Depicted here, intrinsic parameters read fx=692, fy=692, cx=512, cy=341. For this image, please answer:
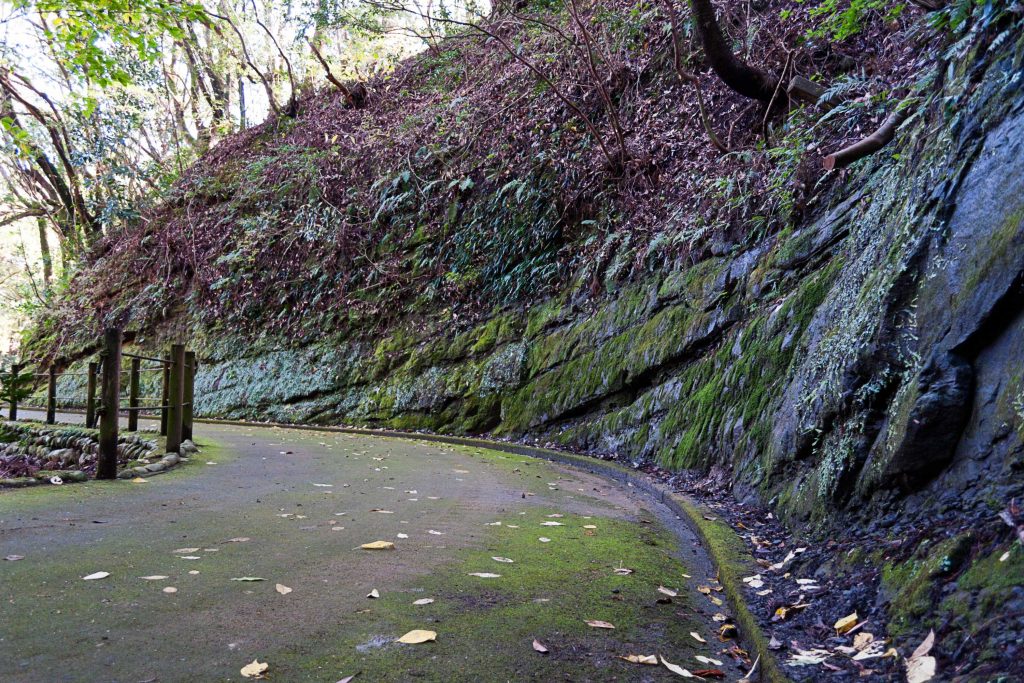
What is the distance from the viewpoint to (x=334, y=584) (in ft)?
12.2

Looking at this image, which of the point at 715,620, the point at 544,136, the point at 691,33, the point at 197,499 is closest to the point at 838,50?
the point at 691,33

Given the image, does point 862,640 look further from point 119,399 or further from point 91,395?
point 91,395

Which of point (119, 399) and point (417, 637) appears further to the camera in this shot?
point (119, 399)

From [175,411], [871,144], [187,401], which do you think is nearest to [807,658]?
[871,144]

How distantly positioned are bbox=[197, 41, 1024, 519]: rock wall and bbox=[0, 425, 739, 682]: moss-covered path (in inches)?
45.5

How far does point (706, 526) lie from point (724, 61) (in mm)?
6723

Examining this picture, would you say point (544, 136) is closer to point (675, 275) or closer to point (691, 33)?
point (691, 33)

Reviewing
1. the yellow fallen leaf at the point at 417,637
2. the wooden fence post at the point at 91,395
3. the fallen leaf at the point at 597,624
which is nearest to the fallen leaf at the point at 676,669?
the fallen leaf at the point at 597,624

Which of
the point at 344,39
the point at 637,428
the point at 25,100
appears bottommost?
the point at 637,428

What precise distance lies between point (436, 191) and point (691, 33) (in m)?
6.92

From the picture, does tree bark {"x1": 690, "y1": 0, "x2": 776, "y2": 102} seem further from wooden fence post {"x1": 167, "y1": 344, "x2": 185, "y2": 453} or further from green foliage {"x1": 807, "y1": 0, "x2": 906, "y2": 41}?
wooden fence post {"x1": 167, "y1": 344, "x2": 185, "y2": 453}

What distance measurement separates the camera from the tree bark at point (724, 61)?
339 inches

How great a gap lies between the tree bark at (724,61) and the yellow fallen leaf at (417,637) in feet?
26.7

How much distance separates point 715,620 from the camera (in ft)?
11.7
